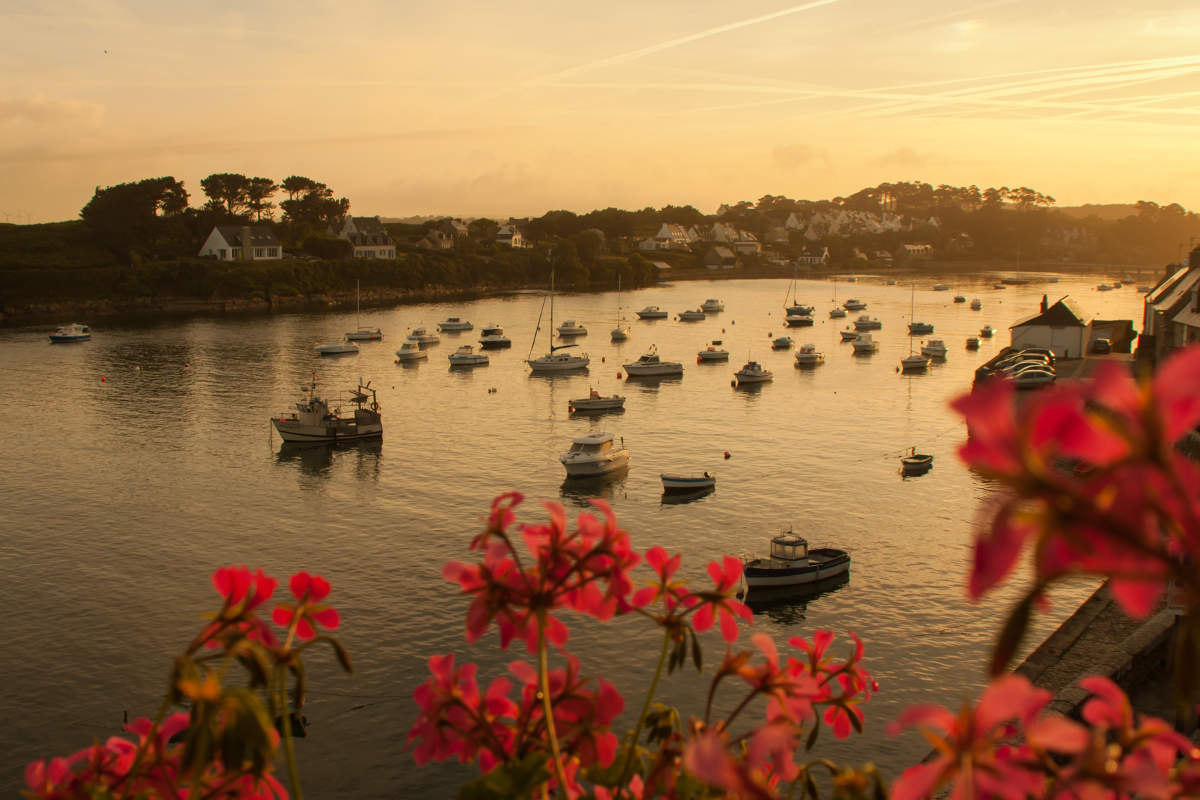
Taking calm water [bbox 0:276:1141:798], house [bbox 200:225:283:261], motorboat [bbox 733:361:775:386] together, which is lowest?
calm water [bbox 0:276:1141:798]

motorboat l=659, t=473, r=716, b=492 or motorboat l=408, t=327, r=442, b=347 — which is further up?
motorboat l=408, t=327, r=442, b=347

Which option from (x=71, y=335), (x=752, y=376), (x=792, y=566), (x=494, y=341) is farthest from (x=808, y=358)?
(x=71, y=335)

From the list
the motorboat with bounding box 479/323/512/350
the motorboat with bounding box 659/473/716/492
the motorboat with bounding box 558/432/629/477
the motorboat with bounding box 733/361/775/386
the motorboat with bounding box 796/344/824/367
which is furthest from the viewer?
the motorboat with bounding box 479/323/512/350

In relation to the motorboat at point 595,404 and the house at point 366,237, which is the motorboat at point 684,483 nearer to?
the motorboat at point 595,404

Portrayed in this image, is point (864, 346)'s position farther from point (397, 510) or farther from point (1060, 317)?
point (397, 510)

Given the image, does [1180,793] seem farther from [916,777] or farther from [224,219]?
[224,219]

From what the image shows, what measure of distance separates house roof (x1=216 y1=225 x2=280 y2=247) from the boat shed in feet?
340

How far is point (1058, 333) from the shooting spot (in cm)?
6769

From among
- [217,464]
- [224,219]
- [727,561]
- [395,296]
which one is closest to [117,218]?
[224,219]

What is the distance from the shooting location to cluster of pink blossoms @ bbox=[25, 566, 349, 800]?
1724 millimetres

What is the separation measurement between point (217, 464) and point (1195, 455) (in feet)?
128

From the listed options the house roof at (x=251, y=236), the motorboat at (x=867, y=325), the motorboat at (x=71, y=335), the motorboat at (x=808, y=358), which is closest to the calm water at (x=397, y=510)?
the motorboat at (x=808, y=358)

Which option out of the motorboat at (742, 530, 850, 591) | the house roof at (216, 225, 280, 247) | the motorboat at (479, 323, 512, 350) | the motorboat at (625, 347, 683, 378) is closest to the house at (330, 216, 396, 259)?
the house roof at (216, 225, 280, 247)

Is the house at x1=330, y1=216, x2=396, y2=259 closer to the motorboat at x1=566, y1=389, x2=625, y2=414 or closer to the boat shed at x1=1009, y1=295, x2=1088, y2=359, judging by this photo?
the motorboat at x1=566, y1=389, x2=625, y2=414
